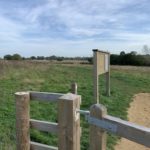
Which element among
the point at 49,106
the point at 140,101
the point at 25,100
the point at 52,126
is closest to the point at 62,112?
the point at 52,126

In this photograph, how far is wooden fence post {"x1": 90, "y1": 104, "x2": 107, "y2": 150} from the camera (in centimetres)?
246

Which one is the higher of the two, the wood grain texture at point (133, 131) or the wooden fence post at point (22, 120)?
the wood grain texture at point (133, 131)

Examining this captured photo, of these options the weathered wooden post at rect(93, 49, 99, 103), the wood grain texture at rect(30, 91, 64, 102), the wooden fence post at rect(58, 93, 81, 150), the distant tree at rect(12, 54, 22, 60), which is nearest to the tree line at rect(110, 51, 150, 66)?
the distant tree at rect(12, 54, 22, 60)

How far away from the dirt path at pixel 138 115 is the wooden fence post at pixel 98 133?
3.90 meters

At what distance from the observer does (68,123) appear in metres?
3.02

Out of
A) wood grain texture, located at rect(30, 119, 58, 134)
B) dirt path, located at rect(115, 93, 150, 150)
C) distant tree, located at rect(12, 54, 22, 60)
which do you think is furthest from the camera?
distant tree, located at rect(12, 54, 22, 60)

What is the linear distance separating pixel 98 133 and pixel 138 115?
7.13 metres

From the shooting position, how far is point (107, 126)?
2377 millimetres

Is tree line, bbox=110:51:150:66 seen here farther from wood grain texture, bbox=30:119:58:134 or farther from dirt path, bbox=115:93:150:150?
wood grain texture, bbox=30:119:58:134

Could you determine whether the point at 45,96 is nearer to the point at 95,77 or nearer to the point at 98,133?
the point at 98,133

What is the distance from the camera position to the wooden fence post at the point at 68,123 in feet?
→ 9.83

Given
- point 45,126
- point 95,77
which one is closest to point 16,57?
point 95,77

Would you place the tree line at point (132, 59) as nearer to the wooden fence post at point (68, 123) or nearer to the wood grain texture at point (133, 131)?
the wooden fence post at point (68, 123)

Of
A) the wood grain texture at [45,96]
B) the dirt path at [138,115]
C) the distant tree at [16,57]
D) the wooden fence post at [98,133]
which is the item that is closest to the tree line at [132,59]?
the distant tree at [16,57]
